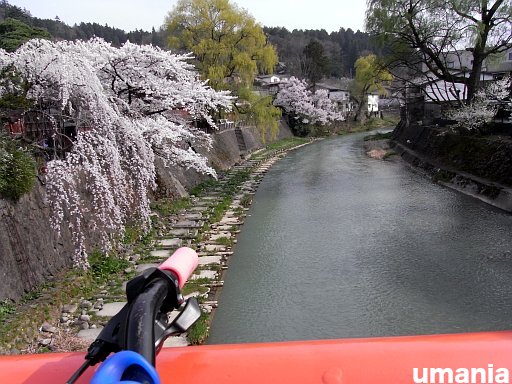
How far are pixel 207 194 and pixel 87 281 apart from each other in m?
9.00

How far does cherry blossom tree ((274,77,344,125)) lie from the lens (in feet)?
139

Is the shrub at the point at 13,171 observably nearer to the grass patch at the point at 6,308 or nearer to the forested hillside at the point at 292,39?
the grass patch at the point at 6,308

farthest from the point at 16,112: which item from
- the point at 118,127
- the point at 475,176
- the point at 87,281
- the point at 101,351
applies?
the point at 475,176

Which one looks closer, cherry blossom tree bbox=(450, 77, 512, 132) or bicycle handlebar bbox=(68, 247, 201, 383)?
bicycle handlebar bbox=(68, 247, 201, 383)

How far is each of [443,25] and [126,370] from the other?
22.8 metres

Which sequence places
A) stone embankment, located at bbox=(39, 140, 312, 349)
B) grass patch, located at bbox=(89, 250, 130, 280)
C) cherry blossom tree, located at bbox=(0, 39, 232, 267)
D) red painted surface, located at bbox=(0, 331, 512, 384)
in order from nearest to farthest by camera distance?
red painted surface, located at bbox=(0, 331, 512, 384) → stone embankment, located at bbox=(39, 140, 312, 349) → cherry blossom tree, located at bbox=(0, 39, 232, 267) → grass patch, located at bbox=(89, 250, 130, 280)

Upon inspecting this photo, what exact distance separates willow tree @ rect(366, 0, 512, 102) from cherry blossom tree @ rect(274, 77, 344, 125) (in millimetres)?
20370

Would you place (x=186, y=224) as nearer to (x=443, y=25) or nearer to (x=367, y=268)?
(x=367, y=268)

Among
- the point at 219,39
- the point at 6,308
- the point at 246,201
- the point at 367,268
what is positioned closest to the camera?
the point at 6,308

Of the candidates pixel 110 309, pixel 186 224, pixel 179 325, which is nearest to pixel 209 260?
pixel 186 224

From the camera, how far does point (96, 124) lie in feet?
24.9

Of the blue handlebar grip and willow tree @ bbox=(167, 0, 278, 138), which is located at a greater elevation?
willow tree @ bbox=(167, 0, 278, 138)

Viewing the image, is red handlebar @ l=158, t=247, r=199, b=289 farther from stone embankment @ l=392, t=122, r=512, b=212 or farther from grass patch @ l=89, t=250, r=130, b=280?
stone embankment @ l=392, t=122, r=512, b=212

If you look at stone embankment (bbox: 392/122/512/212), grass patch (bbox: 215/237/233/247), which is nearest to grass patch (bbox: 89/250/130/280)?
grass patch (bbox: 215/237/233/247)
